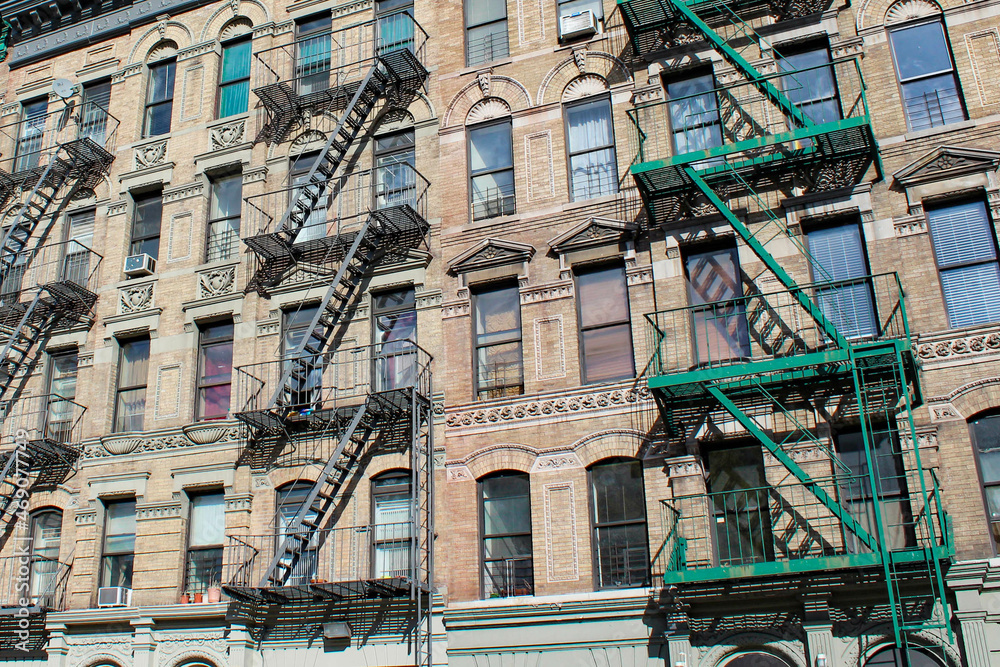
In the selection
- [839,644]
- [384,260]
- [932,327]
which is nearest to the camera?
[839,644]

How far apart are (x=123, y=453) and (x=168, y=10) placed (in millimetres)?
11213

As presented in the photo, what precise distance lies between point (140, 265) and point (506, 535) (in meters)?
10.2

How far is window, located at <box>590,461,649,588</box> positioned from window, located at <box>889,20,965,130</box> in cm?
767

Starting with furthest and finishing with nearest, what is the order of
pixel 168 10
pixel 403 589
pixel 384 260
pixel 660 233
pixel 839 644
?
pixel 168 10
pixel 384 260
pixel 660 233
pixel 403 589
pixel 839 644

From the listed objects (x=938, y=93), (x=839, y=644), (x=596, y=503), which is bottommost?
(x=839, y=644)

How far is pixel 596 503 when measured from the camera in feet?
55.8

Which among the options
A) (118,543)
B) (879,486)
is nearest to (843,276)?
(879,486)

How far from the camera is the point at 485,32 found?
2131cm

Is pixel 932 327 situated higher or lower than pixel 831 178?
lower

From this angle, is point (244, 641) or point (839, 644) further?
point (244, 641)

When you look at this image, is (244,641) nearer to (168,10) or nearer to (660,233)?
(660,233)

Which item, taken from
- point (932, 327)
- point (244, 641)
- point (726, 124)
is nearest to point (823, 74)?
point (726, 124)

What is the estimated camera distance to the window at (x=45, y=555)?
20.0 metres

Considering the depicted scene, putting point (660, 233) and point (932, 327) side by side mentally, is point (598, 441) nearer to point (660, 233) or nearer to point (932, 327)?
point (660, 233)
